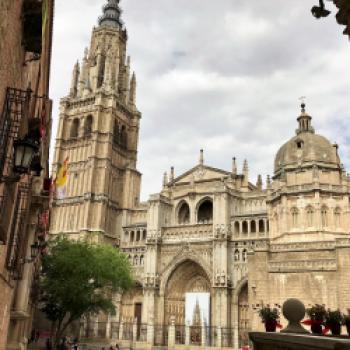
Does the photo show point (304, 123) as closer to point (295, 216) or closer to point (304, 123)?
point (304, 123)

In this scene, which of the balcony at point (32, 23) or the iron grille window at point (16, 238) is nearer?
the balcony at point (32, 23)

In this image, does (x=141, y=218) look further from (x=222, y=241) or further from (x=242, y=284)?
(x=242, y=284)

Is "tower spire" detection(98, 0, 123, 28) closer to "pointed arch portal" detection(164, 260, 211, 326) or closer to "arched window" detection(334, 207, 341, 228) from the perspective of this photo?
"pointed arch portal" detection(164, 260, 211, 326)

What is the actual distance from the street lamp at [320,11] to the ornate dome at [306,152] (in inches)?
1366

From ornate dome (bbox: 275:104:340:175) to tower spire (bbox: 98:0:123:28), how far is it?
3162cm

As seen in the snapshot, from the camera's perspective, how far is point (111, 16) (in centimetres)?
5875

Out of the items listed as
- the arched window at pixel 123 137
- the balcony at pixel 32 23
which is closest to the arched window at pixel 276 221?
the arched window at pixel 123 137

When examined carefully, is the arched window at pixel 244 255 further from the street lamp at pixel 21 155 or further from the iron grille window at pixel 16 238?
the street lamp at pixel 21 155

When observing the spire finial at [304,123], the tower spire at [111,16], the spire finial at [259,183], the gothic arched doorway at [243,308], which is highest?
the tower spire at [111,16]

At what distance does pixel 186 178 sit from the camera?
153 ft

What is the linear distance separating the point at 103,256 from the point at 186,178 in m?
20.6

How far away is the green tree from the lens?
25.3 meters

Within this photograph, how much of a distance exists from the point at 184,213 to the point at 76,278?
21.3 metres

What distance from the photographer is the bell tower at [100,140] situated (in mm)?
46312
